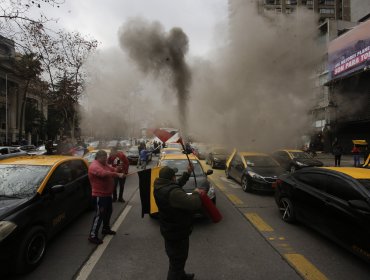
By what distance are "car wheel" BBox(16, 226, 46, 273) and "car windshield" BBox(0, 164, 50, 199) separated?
603 millimetres

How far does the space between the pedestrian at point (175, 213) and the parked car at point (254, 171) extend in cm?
628

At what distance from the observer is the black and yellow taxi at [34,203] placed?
3447 mm

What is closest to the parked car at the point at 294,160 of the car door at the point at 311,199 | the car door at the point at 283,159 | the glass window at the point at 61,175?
the car door at the point at 283,159

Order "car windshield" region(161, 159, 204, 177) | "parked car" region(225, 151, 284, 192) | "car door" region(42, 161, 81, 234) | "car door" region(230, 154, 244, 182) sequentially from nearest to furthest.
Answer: "car door" region(42, 161, 81, 234)
"car windshield" region(161, 159, 204, 177)
"parked car" region(225, 151, 284, 192)
"car door" region(230, 154, 244, 182)

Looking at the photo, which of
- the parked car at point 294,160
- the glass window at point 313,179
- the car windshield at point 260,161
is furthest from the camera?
the parked car at point 294,160

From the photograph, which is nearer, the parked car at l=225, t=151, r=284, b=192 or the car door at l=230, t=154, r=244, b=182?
the parked car at l=225, t=151, r=284, b=192

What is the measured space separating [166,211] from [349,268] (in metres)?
2.86

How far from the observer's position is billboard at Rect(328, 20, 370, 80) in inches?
885

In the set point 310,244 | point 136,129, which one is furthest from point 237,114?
point 136,129

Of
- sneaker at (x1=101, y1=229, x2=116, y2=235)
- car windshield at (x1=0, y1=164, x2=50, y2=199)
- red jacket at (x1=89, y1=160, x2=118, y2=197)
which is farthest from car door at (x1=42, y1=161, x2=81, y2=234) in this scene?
sneaker at (x1=101, y1=229, x2=116, y2=235)

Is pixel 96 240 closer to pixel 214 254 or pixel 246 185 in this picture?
pixel 214 254

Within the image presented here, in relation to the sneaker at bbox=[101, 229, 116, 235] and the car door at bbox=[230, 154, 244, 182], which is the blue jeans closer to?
the sneaker at bbox=[101, 229, 116, 235]

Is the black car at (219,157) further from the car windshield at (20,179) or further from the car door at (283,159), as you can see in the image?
the car windshield at (20,179)

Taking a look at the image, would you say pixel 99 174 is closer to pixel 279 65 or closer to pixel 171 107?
pixel 279 65
